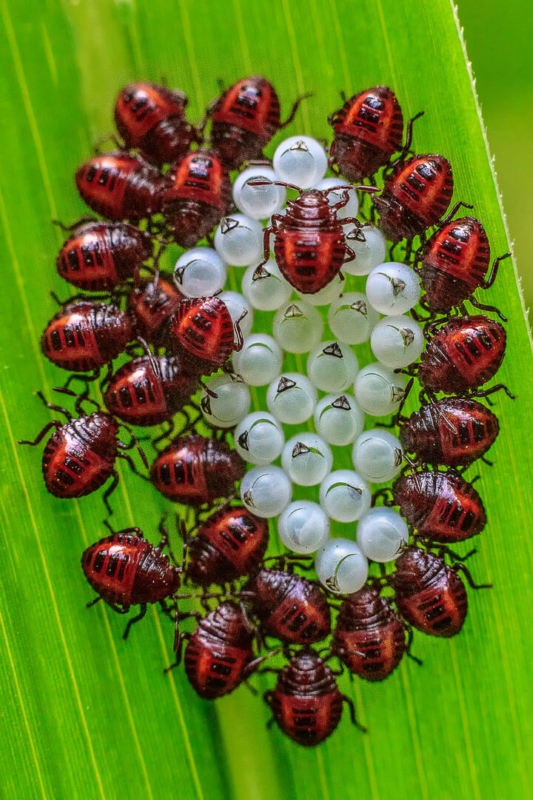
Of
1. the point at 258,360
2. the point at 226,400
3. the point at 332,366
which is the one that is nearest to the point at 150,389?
the point at 226,400

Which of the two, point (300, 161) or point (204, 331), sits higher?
point (300, 161)

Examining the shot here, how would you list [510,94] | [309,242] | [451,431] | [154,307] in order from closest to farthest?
[309,242]
[451,431]
[154,307]
[510,94]

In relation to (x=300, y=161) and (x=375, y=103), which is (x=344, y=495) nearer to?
(x=300, y=161)

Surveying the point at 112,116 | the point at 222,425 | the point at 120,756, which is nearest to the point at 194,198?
the point at 112,116

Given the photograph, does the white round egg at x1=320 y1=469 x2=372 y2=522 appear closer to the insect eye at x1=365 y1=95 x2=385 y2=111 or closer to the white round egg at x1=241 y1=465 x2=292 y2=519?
the white round egg at x1=241 y1=465 x2=292 y2=519

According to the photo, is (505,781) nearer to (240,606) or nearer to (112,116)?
(240,606)

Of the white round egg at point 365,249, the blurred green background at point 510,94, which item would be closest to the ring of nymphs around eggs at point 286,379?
the white round egg at point 365,249
